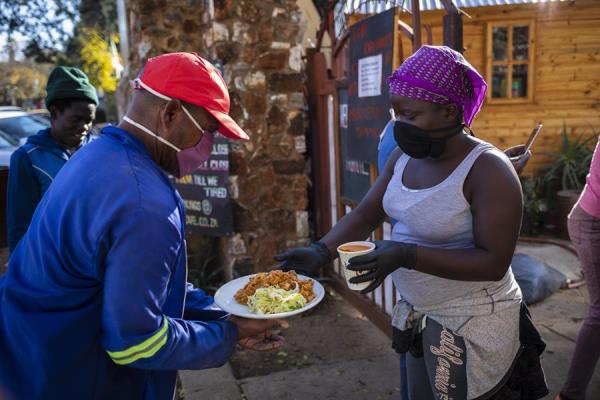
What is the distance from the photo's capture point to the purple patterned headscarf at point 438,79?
1904 millimetres

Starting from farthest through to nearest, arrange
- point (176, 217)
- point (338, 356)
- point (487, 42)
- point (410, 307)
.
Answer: point (487, 42), point (338, 356), point (410, 307), point (176, 217)

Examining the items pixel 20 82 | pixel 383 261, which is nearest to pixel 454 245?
pixel 383 261

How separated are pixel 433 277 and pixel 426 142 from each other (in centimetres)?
51

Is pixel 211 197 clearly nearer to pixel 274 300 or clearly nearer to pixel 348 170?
pixel 348 170

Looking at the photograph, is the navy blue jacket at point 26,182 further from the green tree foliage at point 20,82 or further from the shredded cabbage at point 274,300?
the green tree foliage at point 20,82

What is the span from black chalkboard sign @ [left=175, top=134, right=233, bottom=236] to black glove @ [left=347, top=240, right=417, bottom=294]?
3.19 m

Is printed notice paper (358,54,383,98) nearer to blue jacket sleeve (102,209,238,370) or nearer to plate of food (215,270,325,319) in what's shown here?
plate of food (215,270,325,319)

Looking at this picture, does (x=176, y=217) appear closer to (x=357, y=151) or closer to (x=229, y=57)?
(x=357, y=151)

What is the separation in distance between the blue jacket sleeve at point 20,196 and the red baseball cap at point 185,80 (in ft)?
5.34

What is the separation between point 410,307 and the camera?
2.16 m

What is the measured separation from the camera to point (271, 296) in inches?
84.3

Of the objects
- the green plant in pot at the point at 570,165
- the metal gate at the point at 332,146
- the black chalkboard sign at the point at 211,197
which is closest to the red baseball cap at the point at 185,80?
the metal gate at the point at 332,146

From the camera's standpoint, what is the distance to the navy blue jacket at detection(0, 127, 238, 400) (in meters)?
1.44

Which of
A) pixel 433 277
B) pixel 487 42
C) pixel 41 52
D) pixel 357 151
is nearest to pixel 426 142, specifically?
pixel 433 277
